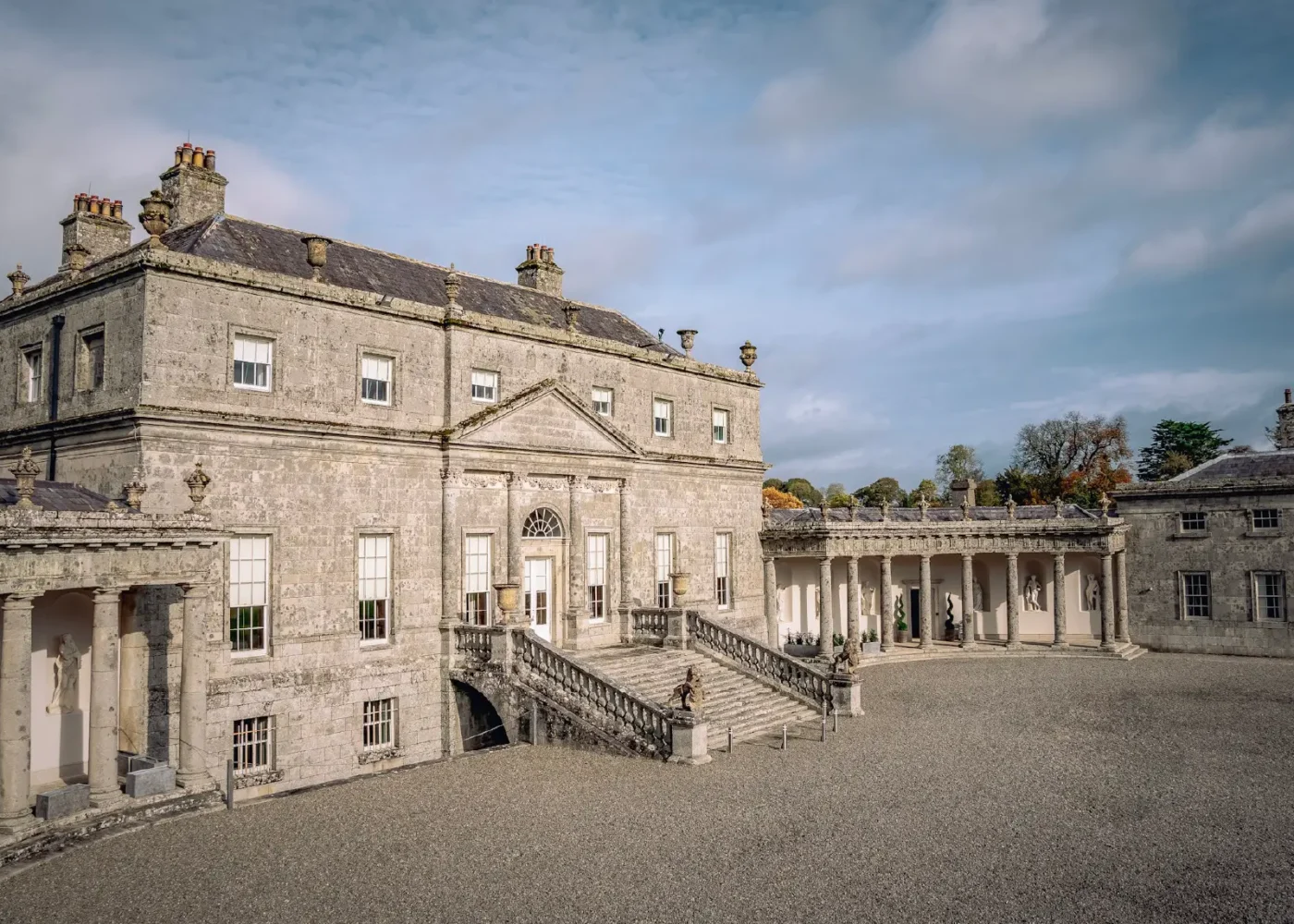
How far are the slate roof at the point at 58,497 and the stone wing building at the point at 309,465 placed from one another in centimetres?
81

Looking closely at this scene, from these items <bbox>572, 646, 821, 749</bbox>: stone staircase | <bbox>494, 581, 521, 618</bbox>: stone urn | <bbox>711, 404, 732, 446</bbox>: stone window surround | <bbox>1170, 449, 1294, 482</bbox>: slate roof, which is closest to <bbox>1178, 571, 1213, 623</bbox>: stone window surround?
<bbox>1170, 449, 1294, 482</bbox>: slate roof

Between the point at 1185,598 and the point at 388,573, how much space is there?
31.9 meters

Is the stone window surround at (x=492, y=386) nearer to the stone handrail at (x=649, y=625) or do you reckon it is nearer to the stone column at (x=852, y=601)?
the stone handrail at (x=649, y=625)

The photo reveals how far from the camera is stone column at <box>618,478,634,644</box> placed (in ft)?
94.0

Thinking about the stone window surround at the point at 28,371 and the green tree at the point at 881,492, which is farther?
the green tree at the point at 881,492

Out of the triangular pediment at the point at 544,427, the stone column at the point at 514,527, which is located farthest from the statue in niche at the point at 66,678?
the stone column at the point at 514,527

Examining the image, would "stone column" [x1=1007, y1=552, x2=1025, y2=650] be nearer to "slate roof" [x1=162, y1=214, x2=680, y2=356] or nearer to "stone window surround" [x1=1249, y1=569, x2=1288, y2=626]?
"stone window surround" [x1=1249, y1=569, x2=1288, y2=626]

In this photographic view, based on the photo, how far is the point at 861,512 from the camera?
41.6 meters

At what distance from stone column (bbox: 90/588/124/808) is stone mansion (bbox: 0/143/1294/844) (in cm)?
5

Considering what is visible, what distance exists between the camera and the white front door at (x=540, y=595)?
26906mm

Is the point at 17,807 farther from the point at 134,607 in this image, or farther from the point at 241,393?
the point at 241,393

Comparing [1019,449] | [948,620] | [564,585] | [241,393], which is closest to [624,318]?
[564,585]

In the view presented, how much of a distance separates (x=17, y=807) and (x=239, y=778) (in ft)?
18.9

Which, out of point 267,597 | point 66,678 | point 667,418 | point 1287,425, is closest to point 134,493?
point 267,597
